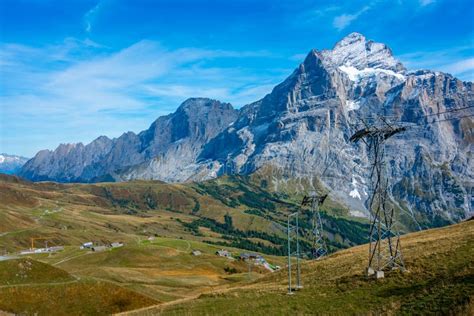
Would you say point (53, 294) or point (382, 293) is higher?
point (382, 293)

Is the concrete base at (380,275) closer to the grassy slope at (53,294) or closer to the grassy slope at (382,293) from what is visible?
the grassy slope at (382,293)

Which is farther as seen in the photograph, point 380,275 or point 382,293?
Result: point 380,275

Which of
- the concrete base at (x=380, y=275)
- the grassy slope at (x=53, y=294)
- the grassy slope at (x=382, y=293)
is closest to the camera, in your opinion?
the grassy slope at (x=382, y=293)

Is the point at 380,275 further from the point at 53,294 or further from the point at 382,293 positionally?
the point at 53,294

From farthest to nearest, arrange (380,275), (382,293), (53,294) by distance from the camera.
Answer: (53,294) → (380,275) → (382,293)

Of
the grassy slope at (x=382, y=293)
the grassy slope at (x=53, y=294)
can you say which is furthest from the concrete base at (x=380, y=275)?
the grassy slope at (x=53, y=294)

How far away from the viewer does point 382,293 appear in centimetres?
4597

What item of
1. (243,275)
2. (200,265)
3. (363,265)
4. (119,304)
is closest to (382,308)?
(363,265)

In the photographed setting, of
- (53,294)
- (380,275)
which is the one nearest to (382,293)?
(380,275)

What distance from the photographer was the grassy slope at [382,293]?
40531mm

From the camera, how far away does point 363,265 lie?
6322cm

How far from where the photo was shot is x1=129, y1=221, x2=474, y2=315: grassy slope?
40.5m

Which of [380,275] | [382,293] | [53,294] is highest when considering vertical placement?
[380,275]

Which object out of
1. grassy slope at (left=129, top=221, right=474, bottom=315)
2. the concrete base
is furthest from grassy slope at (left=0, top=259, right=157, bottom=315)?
the concrete base
